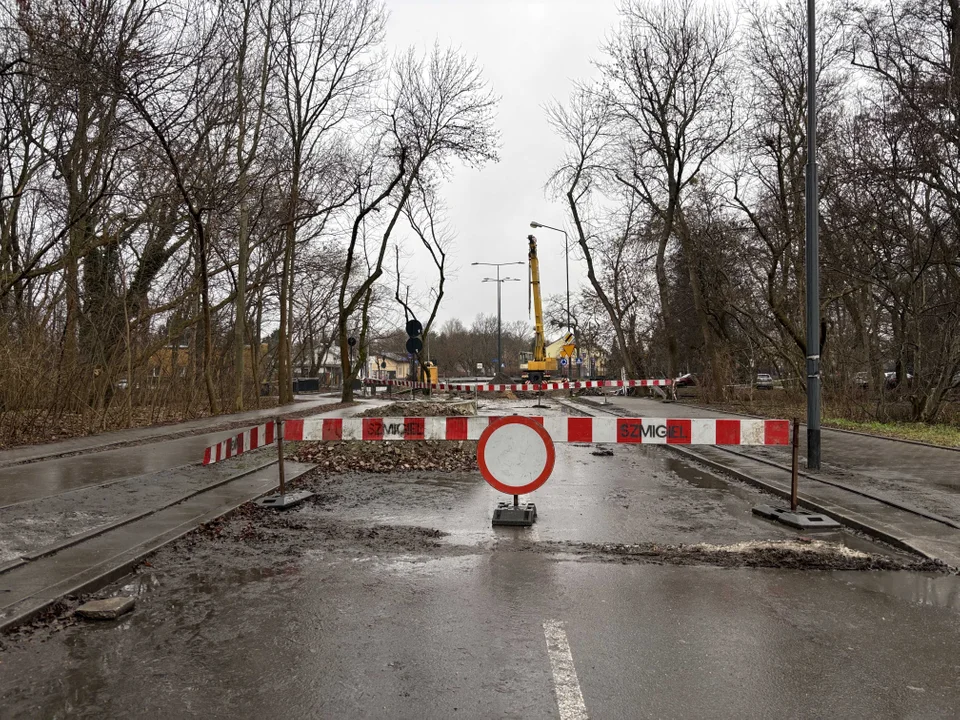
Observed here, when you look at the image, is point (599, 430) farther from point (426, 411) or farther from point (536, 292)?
point (536, 292)

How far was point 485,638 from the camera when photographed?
4551 mm

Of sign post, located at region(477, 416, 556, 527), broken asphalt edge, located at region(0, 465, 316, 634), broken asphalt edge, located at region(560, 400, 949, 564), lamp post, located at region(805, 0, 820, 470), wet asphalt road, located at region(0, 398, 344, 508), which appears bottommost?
broken asphalt edge, located at region(560, 400, 949, 564)

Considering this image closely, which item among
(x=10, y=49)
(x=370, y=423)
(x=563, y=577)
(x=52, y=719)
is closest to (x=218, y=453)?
(x=370, y=423)

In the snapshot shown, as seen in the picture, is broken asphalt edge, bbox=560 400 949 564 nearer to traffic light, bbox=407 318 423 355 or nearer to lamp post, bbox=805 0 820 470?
lamp post, bbox=805 0 820 470

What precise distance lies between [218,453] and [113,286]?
12.5 metres

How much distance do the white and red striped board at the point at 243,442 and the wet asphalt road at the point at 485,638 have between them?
2.17 metres

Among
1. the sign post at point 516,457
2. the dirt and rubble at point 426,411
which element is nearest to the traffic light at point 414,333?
the dirt and rubble at point 426,411

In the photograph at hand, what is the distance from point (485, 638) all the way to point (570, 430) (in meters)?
4.38

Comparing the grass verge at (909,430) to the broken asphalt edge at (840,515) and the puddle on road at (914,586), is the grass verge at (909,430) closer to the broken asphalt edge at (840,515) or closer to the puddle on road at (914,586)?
the broken asphalt edge at (840,515)

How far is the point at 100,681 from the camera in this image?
3947mm

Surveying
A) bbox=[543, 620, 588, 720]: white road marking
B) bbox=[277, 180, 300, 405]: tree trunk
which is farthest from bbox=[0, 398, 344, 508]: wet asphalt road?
bbox=[277, 180, 300, 405]: tree trunk

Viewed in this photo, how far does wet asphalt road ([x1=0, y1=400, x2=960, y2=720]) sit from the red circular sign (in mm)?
825

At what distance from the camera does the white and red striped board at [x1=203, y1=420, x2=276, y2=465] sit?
9391 millimetres

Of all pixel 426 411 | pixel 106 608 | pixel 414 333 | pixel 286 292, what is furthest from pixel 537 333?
pixel 106 608
